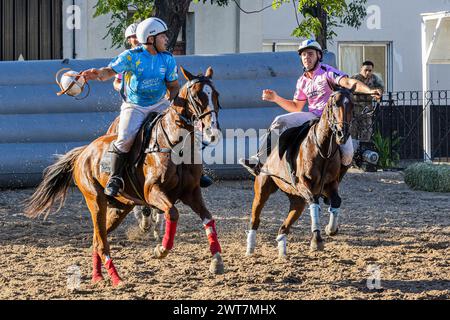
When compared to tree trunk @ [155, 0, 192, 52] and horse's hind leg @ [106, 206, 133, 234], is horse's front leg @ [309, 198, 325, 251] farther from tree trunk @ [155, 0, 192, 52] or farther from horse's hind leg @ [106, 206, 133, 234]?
tree trunk @ [155, 0, 192, 52]

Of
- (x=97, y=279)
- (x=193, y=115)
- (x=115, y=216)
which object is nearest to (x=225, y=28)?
(x=115, y=216)

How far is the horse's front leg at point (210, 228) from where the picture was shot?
8453mm

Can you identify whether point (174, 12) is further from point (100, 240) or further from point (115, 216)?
point (100, 240)

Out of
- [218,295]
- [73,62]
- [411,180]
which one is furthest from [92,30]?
[218,295]

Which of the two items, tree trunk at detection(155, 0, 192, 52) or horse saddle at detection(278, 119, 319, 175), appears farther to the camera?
tree trunk at detection(155, 0, 192, 52)

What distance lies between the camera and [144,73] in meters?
8.73

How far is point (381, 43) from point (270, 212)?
1240cm

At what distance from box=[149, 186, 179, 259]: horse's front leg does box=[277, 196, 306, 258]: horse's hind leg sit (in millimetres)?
1840

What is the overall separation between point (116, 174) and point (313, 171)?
2162mm

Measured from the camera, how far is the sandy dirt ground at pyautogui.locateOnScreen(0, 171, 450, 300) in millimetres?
8070

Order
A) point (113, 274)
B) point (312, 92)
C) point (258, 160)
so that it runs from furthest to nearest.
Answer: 1. point (258, 160)
2. point (312, 92)
3. point (113, 274)

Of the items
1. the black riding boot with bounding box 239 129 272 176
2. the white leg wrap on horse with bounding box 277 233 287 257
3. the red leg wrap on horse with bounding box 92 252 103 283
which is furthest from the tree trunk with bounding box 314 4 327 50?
the red leg wrap on horse with bounding box 92 252 103 283

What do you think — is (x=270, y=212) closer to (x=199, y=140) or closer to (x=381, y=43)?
(x=199, y=140)

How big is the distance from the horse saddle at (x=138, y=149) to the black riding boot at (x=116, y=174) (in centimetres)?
6
